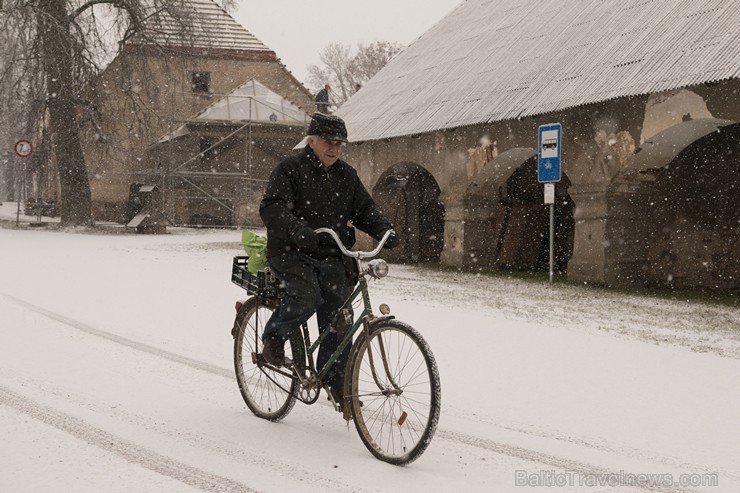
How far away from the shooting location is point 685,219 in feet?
47.0

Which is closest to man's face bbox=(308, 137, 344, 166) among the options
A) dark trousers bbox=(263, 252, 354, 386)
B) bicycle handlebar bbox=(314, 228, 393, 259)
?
bicycle handlebar bbox=(314, 228, 393, 259)

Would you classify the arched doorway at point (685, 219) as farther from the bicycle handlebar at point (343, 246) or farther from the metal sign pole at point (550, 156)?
the bicycle handlebar at point (343, 246)

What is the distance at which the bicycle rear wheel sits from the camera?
506 cm

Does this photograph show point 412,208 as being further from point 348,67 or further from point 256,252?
point 348,67

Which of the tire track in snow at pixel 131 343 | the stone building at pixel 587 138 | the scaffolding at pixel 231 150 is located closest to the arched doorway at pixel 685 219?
the stone building at pixel 587 138

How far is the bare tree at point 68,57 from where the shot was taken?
76.8ft

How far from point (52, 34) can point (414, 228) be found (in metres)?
11.7

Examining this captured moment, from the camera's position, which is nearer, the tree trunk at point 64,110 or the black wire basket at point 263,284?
the black wire basket at point 263,284

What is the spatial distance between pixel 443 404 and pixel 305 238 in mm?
1898

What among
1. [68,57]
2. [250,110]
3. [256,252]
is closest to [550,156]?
[256,252]

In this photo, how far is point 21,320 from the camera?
865 centimetres

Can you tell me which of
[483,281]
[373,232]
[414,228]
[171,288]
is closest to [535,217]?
[414,228]

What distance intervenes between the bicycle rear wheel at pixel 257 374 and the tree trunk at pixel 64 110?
20.1 metres

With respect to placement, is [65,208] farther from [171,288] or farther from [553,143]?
[553,143]
